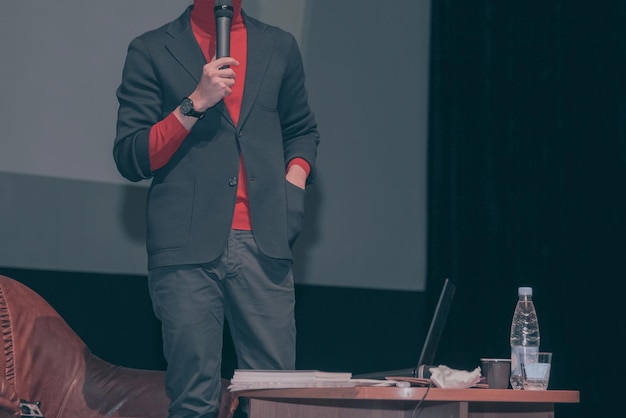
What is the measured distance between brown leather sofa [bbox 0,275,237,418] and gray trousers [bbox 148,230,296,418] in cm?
45

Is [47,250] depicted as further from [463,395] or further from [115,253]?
[463,395]

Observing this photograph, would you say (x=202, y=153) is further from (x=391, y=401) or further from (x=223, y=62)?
(x=391, y=401)

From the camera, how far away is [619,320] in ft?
9.49

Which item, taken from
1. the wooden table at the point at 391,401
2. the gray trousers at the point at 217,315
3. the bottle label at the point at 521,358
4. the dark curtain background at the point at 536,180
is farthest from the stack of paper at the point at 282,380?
the dark curtain background at the point at 536,180

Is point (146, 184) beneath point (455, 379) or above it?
above

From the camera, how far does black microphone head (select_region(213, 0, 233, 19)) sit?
211 centimetres

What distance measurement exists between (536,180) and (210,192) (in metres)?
1.53

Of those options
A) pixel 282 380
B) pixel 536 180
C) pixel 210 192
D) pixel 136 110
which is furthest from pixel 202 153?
pixel 536 180

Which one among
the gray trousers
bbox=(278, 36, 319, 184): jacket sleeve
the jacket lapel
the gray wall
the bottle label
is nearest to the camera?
the bottle label

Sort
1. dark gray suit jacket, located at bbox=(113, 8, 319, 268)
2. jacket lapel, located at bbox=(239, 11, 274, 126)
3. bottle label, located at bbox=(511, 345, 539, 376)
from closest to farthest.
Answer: bottle label, located at bbox=(511, 345, 539, 376) → dark gray suit jacket, located at bbox=(113, 8, 319, 268) → jacket lapel, located at bbox=(239, 11, 274, 126)

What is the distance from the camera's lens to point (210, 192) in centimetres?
217

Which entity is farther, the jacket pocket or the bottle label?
the jacket pocket

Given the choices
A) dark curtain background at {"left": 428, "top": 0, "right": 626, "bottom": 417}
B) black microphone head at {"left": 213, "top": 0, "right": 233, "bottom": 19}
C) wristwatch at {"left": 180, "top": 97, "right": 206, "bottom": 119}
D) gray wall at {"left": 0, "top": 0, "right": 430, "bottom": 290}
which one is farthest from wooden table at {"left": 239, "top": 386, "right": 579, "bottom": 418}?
gray wall at {"left": 0, "top": 0, "right": 430, "bottom": 290}

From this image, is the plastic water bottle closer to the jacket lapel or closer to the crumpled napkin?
the crumpled napkin
